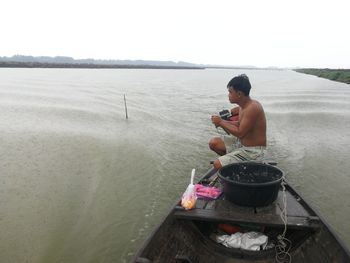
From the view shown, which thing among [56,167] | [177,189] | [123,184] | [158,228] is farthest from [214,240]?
[56,167]

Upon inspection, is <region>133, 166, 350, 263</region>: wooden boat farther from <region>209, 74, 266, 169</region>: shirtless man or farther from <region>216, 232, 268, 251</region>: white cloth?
<region>209, 74, 266, 169</region>: shirtless man

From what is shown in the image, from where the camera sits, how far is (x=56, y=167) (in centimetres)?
935

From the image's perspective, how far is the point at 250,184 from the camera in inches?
178

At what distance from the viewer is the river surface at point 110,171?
611cm

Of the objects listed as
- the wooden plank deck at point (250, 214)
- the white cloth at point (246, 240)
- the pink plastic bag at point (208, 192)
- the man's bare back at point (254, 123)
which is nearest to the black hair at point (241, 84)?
the man's bare back at point (254, 123)

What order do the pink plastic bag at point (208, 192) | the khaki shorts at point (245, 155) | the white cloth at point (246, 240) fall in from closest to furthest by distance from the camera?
1. the white cloth at point (246, 240)
2. the pink plastic bag at point (208, 192)
3. the khaki shorts at point (245, 155)

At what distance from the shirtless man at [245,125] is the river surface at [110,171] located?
7.24 ft

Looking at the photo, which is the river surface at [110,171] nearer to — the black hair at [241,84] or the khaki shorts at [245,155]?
the khaki shorts at [245,155]

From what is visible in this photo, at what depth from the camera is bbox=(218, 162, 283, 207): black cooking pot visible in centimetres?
462

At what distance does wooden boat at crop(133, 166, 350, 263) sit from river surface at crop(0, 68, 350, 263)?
4.90 feet

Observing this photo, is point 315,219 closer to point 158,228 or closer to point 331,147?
point 158,228

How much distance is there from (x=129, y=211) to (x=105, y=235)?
3.33 feet

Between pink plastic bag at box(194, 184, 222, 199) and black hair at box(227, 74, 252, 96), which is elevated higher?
black hair at box(227, 74, 252, 96)

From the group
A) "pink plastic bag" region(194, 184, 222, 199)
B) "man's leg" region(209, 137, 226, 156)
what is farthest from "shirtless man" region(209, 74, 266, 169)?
"pink plastic bag" region(194, 184, 222, 199)
